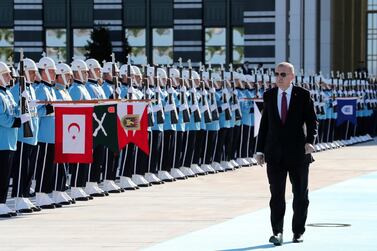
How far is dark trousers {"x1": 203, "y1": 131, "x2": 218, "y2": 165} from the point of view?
28.4 metres

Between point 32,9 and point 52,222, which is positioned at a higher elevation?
point 32,9

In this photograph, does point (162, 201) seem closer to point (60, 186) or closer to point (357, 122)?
point (60, 186)

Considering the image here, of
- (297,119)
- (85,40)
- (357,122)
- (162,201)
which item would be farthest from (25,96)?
(85,40)

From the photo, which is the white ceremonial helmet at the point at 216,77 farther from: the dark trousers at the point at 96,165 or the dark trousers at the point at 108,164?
the dark trousers at the point at 96,165

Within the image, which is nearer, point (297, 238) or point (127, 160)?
point (297, 238)

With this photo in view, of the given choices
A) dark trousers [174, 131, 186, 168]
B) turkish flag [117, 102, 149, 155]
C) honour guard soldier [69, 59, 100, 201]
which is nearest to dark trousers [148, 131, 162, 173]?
dark trousers [174, 131, 186, 168]

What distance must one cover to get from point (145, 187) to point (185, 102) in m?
3.20

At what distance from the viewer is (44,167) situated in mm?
19562

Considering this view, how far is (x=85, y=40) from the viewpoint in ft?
204

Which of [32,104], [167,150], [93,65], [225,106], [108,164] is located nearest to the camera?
[32,104]

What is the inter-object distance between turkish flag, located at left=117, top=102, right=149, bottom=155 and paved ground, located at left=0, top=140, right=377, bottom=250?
0.88 meters

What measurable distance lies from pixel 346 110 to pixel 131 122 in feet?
72.7

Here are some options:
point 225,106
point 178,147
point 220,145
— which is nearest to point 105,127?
point 178,147

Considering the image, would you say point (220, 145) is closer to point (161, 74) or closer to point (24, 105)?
point (161, 74)
